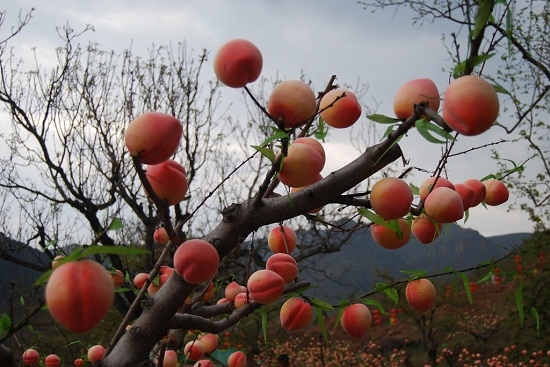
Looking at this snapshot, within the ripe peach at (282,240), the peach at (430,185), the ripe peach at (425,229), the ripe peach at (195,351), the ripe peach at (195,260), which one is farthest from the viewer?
the ripe peach at (195,351)

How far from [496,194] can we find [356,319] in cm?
54

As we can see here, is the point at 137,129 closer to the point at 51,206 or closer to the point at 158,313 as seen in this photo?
the point at 158,313

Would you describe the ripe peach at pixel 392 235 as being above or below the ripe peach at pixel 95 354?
above

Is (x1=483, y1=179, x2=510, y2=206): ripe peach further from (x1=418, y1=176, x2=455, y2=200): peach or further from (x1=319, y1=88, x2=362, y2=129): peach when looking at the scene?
(x1=319, y1=88, x2=362, y2=129): peach

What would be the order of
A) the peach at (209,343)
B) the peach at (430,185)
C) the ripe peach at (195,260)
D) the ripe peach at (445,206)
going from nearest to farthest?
the ripe peach at (195,260)
the ripe peach at (445,206)
the peach at (430,185)
the peach at (209,343)

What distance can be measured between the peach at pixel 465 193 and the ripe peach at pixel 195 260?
2.23 ft

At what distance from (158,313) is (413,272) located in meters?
0.71

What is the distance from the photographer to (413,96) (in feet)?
2.77

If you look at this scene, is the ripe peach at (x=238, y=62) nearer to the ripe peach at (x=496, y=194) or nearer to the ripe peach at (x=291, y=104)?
the ripe peach at (x=291, y=104)

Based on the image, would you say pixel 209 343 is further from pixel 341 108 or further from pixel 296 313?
pixel 341 108

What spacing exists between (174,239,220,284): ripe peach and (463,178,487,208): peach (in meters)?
0.77

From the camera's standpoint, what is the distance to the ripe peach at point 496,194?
1361mm

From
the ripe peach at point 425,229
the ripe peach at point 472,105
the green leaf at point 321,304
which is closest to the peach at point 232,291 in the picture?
the green leaf at point 321,304

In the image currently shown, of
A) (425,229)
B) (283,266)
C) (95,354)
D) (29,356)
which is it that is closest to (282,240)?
(283,266)
